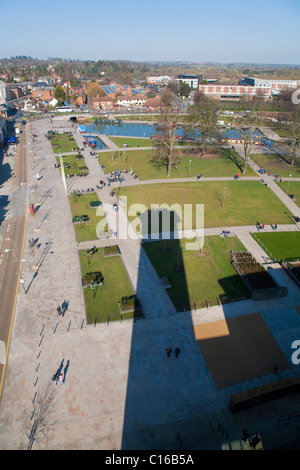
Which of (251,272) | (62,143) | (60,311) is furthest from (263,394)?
(62,143)

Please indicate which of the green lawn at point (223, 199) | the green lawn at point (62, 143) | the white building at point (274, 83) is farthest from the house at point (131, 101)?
the green lawn at point (223, 199)

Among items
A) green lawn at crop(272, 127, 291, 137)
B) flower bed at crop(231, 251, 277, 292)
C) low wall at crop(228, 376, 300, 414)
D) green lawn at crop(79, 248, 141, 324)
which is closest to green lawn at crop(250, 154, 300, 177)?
green lawn at crop(272, 127, 291, 137)

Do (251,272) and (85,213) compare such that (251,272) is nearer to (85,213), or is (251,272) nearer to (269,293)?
(269,293)

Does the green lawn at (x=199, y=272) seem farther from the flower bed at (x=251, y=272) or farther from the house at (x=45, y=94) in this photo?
the house at (x=45, y=94)

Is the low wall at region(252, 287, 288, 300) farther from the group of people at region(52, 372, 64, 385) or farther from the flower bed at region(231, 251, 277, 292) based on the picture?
the group of people at region(52, 372, 64, 385)

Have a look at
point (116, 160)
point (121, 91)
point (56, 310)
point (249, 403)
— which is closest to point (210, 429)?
point (249, 403)
